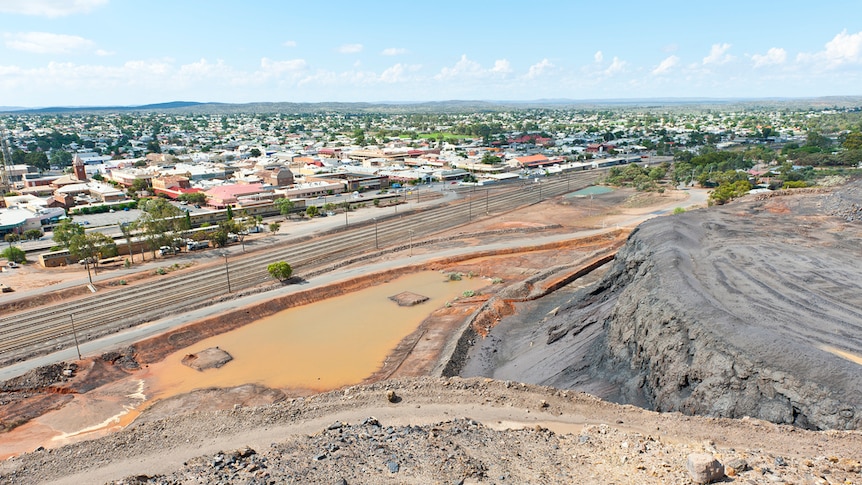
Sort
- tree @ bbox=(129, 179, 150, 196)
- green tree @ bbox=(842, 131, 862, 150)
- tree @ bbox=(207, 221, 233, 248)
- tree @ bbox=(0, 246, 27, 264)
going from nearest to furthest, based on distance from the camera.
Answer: tree @ bbox=(0, 246, 27, 264), tree @ bbox=(207, 221, 233, 248), tree @ bbox=(129, 179, 150, 196), green tree @ bbox=(842, 131, 862, 150)

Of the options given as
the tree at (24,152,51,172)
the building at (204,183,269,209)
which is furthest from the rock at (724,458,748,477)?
the tree at (24,152,51,172)

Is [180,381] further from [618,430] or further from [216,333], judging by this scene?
[618,430]

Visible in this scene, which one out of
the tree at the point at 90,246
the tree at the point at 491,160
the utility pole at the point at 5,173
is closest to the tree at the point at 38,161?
the utility pole at the point at 5,173

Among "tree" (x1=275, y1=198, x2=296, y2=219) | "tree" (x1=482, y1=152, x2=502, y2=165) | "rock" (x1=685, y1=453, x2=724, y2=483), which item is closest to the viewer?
"rock" (x1=685, y1=453, x2=724, y2=483)

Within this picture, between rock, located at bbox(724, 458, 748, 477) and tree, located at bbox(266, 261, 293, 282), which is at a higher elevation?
rock, located at bbox(724, 458, 748, 477)

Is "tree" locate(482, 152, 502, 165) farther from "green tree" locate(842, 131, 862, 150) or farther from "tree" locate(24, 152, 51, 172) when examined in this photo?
"tree" locate(24, 152, 51, 172)

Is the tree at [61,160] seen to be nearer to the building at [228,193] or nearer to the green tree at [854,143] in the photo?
the building at [228,193]

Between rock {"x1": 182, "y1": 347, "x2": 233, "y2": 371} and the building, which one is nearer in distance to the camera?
rock {"x1": 182, "y1": 347, "x2": 233, "y2": 371}
